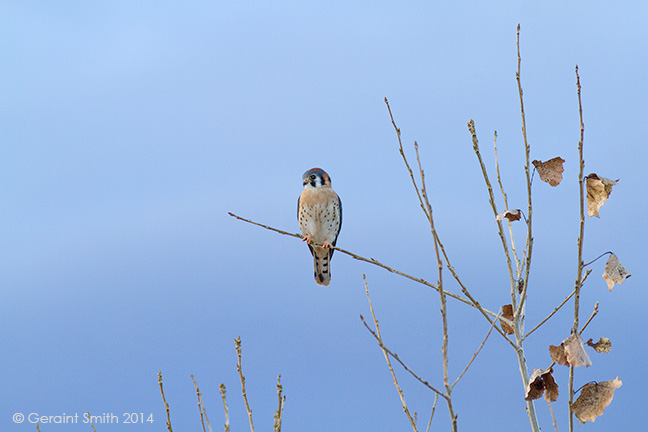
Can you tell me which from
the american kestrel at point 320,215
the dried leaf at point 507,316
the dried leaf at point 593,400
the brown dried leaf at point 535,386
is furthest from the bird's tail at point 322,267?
the dried leaf at point 593,400

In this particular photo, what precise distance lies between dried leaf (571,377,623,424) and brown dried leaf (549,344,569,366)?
134 millimetres

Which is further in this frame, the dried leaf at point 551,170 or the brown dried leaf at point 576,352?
the dried leaf at point 551,170

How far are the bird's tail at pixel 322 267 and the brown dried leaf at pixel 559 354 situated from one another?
428 centimetres

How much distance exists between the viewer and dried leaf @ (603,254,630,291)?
212cm

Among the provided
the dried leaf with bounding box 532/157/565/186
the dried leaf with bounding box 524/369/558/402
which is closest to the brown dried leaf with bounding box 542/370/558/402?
the dried leaf with bounding box 524/369/558/402

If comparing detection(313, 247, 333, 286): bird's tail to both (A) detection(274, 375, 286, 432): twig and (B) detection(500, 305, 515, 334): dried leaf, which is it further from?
(A) detection(274, 375, 286, 432): twig

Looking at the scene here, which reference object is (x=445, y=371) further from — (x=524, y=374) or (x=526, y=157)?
(x=526, y=157)

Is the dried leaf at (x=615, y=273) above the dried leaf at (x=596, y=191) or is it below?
below

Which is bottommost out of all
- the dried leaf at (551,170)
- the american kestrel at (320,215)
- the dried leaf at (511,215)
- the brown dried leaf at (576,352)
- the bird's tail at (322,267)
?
the brown dried leaf at (576,352)

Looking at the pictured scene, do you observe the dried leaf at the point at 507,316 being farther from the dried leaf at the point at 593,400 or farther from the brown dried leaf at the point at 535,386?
the dried leaf at the point at 593,400

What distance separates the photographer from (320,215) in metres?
6.13

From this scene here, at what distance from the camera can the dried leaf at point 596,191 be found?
7.11 feet

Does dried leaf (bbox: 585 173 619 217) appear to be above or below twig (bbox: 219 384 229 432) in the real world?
above

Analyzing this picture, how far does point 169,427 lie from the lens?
2.35m
